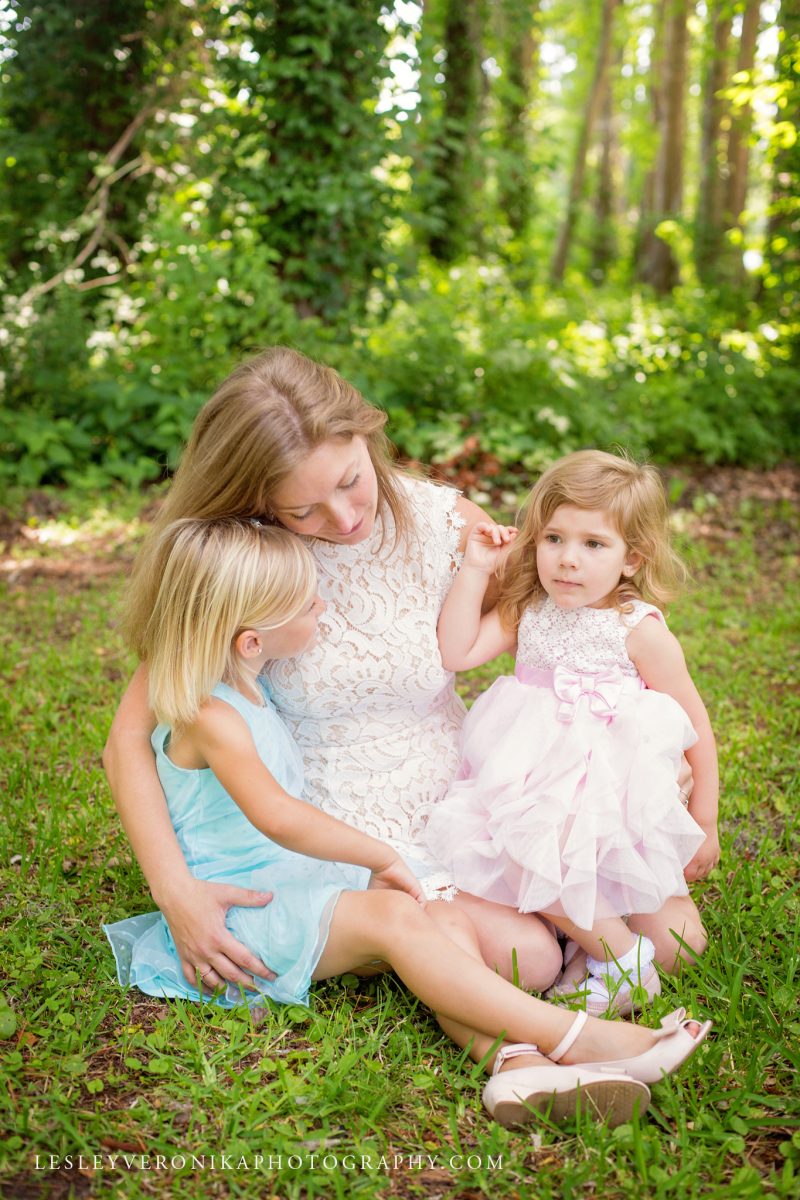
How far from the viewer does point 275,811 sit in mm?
2051

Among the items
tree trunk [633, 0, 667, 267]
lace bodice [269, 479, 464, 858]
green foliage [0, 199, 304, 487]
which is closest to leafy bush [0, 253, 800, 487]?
green foliage [0, 199, 304, 487]

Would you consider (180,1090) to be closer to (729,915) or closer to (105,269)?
(729,915)

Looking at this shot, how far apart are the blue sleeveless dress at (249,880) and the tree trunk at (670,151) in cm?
1087

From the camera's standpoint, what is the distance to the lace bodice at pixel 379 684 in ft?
7.88

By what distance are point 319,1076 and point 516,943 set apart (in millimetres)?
502

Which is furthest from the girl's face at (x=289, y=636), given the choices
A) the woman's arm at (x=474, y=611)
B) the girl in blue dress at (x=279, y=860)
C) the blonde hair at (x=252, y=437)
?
the woman's arm at (x=474, y=611)

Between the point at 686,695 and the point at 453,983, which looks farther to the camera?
the point at 686,695

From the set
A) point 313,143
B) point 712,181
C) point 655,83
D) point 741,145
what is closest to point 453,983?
point 313,143

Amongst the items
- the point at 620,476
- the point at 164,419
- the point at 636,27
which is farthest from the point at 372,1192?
the point at 636,27

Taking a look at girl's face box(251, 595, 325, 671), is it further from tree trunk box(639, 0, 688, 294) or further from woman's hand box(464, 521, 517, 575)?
tree trunk box(639, 0, 688, 294)

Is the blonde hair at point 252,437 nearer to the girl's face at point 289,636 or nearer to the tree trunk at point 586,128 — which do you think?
the girl's face at point 289,636

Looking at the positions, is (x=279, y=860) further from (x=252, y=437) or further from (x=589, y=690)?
(x=252, y=437)

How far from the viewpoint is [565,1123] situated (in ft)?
6.01

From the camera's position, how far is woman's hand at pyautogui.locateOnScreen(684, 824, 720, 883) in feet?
7.57
